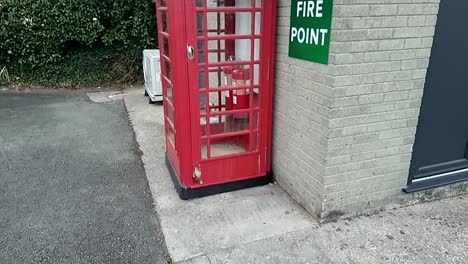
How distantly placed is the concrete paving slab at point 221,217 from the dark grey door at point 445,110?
115 cm

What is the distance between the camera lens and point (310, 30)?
2.72m

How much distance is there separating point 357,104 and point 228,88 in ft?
3.57

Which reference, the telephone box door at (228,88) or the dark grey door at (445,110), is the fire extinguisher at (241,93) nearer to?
the telephone box door at (228,88)

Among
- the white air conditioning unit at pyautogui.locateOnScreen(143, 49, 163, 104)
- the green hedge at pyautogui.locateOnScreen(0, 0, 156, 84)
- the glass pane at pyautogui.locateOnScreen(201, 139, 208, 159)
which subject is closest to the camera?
the glass pane at pyautogui.locateOnScreen(201, 139, 208, 159)

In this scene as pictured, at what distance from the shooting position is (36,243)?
279 cm

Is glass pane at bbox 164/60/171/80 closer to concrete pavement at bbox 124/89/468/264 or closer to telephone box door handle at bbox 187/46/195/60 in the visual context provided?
telephone box door handle at bbox 187/46/195/60

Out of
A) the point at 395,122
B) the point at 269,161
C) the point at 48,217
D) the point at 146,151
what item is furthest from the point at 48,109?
the point at 395,122

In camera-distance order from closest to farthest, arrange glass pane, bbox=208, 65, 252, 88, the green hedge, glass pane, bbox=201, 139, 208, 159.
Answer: glass pane, bbox=208, 65, 252, 88 → glass pane, bbox=201, 139, 208, 159 → the green hedge

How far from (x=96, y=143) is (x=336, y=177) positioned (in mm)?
3379

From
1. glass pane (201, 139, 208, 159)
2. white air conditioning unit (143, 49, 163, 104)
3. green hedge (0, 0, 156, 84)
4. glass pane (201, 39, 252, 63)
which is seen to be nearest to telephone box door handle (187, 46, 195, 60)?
glass pane (201, 39, 252, 63)

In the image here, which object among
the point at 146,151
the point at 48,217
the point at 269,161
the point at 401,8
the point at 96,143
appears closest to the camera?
the point at 401,8

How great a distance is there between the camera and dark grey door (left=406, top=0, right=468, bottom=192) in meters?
2.88

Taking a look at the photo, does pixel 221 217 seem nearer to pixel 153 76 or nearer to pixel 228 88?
pixel 228 88

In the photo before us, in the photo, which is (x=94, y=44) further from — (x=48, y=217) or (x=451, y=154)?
(x=451, y=154)
